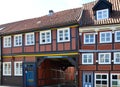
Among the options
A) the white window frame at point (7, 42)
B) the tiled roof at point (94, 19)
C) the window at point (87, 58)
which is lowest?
the window at point (87, 58)

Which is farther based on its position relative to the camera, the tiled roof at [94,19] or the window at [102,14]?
the window at [102,14]

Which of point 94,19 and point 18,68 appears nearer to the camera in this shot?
point 94,19

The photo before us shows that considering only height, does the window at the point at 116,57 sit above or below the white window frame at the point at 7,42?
below

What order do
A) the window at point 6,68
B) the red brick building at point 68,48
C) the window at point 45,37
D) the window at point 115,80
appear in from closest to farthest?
the window at point 115,80
the red brick building at point 68,48
the window at point 45,37
the window at point 6,68

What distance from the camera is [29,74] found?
2617cm

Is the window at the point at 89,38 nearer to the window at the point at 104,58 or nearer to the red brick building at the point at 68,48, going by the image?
the red brick building at the point at 68,48

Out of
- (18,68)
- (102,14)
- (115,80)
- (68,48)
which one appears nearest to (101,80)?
(115,80)

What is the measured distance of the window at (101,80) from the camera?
2067cm

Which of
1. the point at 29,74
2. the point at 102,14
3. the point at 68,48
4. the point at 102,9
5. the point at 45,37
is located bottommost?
the point at 29,74

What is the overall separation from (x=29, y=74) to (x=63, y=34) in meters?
6.58

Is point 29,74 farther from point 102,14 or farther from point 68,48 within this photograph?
point 102,14

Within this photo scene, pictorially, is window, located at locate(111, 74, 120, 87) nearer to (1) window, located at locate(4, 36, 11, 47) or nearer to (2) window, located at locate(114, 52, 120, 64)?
(2) window, located at locate(114, 52, 120, 64)

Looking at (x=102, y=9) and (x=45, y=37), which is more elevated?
(x=102, y=9)

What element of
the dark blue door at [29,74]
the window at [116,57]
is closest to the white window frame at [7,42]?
the dark blue door at [29,74]
